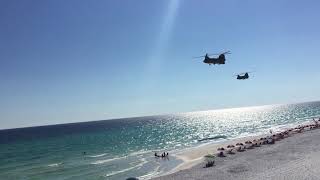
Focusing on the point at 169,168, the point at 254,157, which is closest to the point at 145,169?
the point at 169,168

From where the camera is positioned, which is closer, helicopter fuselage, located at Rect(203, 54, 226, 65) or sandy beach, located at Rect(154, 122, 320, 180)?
helicopter fuselage, located at Rect(203, 54, 226, 65)

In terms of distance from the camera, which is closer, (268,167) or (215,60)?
(215,60)

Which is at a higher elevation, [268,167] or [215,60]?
[215,60]

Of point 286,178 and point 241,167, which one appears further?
point 241,167

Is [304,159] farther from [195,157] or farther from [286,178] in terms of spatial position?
[195,157]

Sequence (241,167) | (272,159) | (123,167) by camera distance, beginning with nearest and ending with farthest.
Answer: (241,167) → (272,159) → (123,167)

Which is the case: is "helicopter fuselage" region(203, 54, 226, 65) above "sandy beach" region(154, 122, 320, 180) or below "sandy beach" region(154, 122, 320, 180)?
above

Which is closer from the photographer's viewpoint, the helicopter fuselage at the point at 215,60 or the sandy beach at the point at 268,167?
the helicopter fuselage at the point at 215,60

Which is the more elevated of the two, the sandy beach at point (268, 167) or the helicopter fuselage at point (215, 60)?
the helicopter fuselage at point (215, 60)

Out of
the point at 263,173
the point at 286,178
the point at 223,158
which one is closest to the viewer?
the point at 286,178
